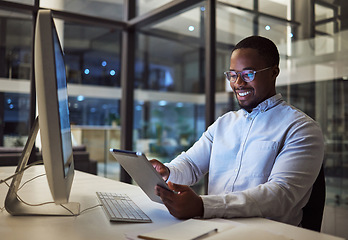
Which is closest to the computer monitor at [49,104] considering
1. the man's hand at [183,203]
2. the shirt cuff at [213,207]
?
the man's hand at [183,203]

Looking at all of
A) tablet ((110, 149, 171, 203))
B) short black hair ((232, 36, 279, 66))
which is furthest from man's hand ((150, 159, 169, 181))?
short black hair ((232, 36, 279, 66))

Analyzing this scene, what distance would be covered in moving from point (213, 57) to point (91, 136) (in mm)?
2068

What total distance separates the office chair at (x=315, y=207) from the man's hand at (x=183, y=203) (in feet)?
1.78

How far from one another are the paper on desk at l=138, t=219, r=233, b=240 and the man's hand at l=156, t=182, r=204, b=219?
0.26 feet

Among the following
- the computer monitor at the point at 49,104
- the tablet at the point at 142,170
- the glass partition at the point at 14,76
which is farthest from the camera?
the glass partition at the point at 14,76

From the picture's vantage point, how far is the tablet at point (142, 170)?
42.0 inches

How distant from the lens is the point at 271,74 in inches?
64.8

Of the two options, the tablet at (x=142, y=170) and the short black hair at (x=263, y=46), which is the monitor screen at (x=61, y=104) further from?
the short black hair at (x=263, y=46)

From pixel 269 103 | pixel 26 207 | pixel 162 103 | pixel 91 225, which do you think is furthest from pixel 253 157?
pixel 162 103

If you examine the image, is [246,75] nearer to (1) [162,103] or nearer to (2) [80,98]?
(1) [162,103]

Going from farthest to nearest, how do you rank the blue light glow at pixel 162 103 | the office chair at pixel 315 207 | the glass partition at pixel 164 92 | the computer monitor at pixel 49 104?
the blue light glow at pixel 162 103 → the glass partition at pixel 164 92 → the office chair at pixel 315 207 → the computer monitor at pixel 49 104

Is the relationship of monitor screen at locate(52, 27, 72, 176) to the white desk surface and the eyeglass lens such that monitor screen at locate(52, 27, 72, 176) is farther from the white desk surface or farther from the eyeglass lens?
the eyeglass lens

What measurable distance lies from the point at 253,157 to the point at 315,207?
0.32 m

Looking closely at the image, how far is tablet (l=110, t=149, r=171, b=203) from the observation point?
107cm
